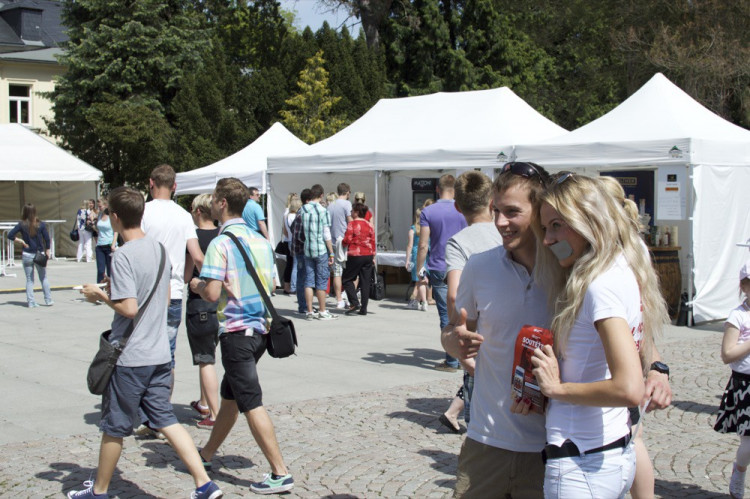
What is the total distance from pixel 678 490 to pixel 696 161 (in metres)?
7.50

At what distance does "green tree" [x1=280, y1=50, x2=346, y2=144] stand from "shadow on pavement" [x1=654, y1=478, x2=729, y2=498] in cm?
2183

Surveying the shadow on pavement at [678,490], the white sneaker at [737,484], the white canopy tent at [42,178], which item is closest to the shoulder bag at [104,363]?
the shadow on pavement at [678,490]

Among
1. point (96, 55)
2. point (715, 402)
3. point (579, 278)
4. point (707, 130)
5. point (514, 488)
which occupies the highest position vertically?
point (96, 55)

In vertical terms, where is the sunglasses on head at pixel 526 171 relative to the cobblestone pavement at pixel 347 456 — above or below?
above

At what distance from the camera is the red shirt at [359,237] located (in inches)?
496

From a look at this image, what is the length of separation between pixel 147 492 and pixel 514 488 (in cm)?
283

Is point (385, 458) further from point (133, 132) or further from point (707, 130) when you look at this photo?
point (133, 132)

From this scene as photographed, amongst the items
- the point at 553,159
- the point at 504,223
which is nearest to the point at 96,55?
the point at 553,159

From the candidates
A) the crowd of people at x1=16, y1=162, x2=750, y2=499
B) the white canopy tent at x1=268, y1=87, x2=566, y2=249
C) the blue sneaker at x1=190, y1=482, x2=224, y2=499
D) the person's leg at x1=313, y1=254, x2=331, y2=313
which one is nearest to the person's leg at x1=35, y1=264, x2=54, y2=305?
the person's leg at x1=313, y1=254, x2=331, y2=313

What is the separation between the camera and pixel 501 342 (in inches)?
107

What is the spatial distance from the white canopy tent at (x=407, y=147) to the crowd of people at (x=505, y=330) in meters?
8.34

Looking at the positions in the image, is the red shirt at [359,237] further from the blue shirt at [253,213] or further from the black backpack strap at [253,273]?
the black backpack strap at [253,273]

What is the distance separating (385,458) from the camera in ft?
18.1

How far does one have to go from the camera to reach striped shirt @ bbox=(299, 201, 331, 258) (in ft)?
38.7
